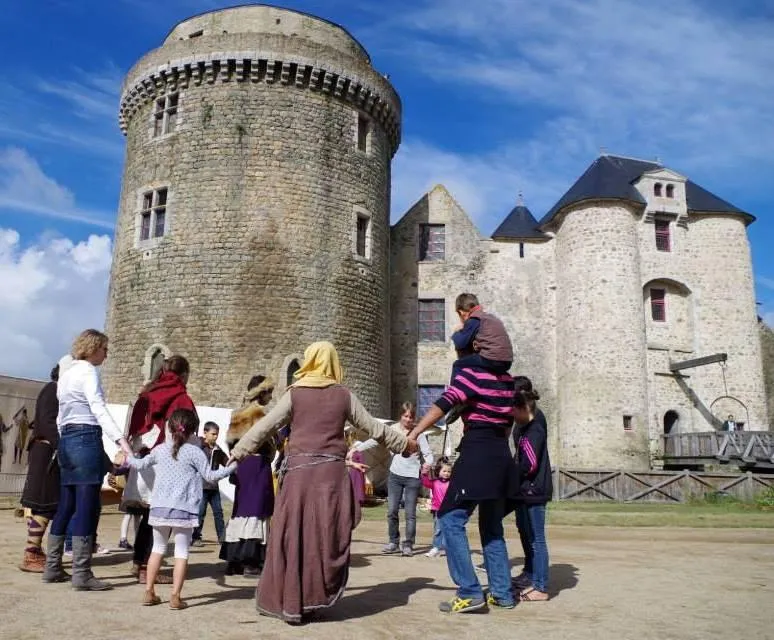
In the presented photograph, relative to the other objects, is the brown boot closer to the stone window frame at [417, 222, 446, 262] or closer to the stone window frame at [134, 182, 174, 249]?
the stone window frame at [134, 182, 174, 249]

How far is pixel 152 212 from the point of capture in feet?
60.9

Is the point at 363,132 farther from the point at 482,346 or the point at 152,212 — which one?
the point at 482,346

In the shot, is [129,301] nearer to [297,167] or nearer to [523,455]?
[297,167]

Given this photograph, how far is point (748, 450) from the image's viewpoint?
2036cm

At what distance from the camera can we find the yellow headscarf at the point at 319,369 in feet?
14.5

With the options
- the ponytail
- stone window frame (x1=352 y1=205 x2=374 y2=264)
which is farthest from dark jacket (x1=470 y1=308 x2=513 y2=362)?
stone window frame (x1=352 y1=205 x2=374 y2=264)

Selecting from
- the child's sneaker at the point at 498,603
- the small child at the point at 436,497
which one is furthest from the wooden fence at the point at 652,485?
the child's sneaker at the point at 498,603

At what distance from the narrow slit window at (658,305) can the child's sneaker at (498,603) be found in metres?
21.6

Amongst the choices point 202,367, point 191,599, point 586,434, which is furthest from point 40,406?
point 586,434

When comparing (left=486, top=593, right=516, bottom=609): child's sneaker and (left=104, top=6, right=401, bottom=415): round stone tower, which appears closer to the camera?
(left=486, top=593, right=516, bottom=609): child's sneaker

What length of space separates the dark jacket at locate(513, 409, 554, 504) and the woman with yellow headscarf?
1124 millimetres

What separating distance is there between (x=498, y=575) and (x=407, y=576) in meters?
1.50

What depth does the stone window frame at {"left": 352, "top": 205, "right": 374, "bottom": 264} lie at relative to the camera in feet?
62.5

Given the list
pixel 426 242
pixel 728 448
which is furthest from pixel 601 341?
pixel 426 242
